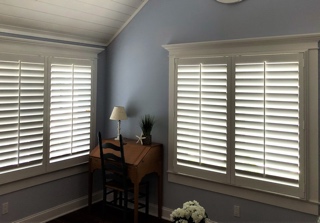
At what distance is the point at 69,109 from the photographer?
3812 mm

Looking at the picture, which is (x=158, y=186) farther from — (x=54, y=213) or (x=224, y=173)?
(x=54, y=213)

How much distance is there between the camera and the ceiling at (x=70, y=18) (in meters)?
3.09

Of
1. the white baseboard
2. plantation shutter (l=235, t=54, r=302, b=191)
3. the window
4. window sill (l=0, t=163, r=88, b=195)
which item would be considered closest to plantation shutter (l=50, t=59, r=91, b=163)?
the window

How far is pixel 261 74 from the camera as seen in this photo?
2.97 meters

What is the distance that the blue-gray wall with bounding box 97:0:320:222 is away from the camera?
9.48 ft

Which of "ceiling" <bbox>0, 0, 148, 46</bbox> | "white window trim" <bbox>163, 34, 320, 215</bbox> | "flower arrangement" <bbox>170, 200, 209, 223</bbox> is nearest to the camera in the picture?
"flower arrangement" <bbox>170, 200, 209, 223</bbox>

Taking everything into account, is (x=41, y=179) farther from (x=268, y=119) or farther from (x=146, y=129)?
(x=268, y=119)

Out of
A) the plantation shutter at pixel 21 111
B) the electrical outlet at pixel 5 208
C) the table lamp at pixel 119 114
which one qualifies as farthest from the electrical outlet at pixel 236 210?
the electrical outlet at pixel 5 208

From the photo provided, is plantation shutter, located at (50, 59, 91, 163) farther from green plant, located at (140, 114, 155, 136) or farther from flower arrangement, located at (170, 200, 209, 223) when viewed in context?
flower arrangement, located at (170, 200, 209, 223)

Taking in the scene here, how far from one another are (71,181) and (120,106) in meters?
1.20

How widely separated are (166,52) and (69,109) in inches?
56.7

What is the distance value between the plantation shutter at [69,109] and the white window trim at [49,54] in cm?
9

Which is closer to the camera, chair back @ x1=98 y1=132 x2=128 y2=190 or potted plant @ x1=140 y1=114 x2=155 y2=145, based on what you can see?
chair back @ x1=98 y1=132 x2=128 y2=190

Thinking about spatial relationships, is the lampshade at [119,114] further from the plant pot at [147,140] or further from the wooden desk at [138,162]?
the plant pot at [147,140]
